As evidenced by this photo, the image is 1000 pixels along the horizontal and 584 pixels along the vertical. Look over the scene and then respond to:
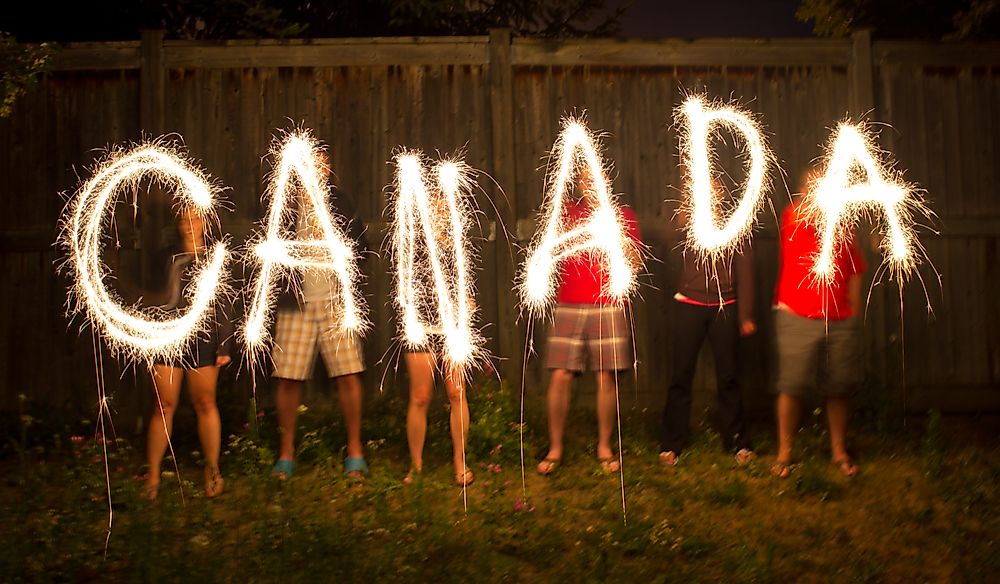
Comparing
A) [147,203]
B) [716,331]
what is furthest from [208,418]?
[716,331]

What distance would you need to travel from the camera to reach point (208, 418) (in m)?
5.36

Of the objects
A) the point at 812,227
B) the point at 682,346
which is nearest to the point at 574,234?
the point at 682,346

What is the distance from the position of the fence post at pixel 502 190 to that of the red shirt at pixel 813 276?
2123mm

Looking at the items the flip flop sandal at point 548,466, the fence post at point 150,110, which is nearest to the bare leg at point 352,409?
the flip flop sandal at point 548,466

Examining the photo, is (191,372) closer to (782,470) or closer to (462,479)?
(462,479)

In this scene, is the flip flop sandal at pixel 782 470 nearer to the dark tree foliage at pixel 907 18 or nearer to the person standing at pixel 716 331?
the person standing at pixel 716 331

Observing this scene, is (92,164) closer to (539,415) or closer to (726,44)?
(539,415)

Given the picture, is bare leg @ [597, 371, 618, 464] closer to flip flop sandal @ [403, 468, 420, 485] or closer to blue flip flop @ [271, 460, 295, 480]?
flip flop sandal @ [403, 468, 420, 485]

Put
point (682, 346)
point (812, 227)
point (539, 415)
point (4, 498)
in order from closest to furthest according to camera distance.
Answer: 1. point (4, 498)
2. point (812, 227)
3. point (682, 346)
4. point (539, 415)

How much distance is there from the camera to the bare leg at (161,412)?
17.2 feet

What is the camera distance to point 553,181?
22.1 feet

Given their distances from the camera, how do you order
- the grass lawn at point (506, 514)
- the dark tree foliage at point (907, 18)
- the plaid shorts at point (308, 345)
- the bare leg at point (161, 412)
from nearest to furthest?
the grass lawn at point (506, 514) → the bare leg at point (161, 412) → the plaid shorts at point (308, 345) → the dark tree foliage at point (907, 18)

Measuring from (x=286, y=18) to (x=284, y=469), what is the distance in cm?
557

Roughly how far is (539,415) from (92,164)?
3.96m
